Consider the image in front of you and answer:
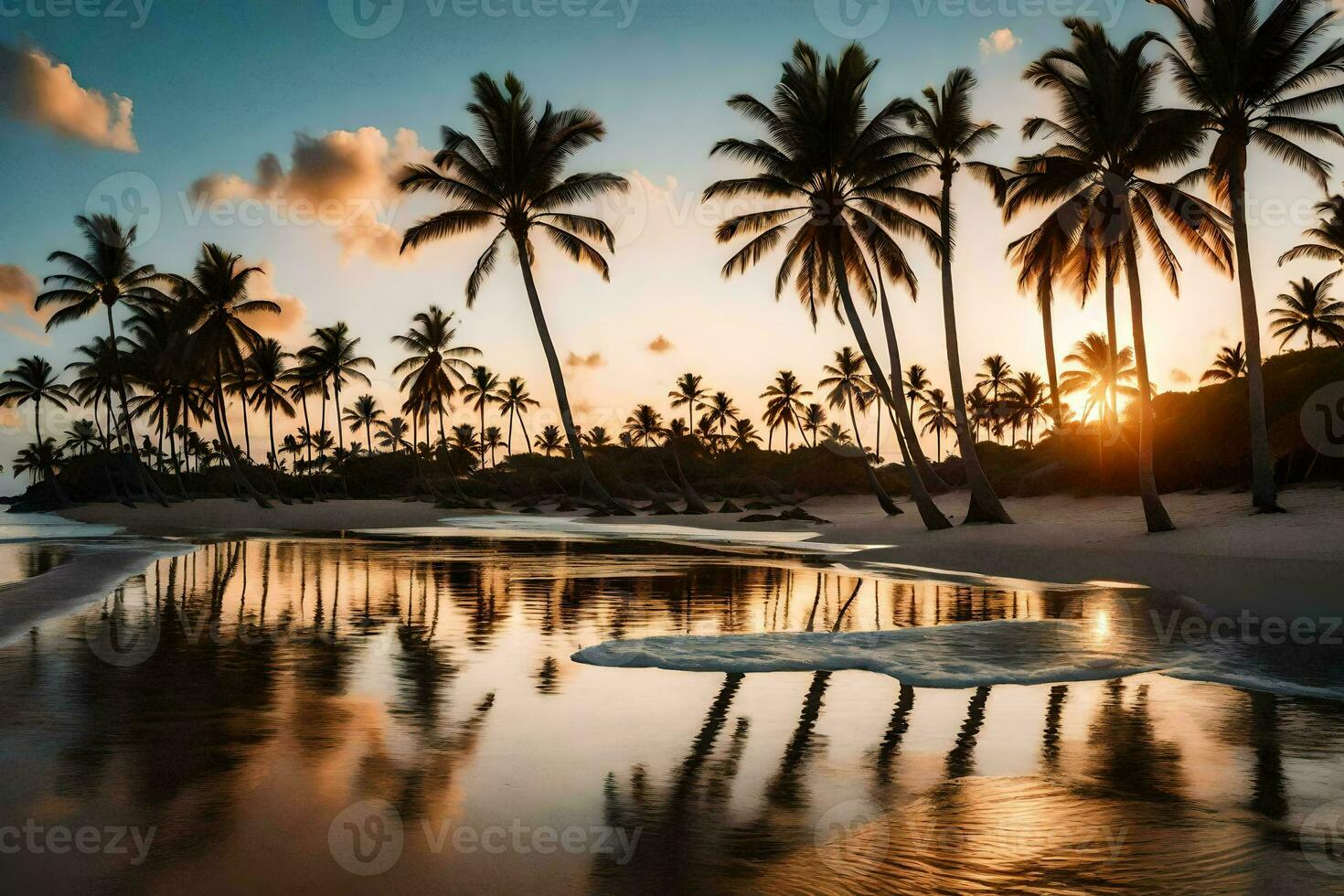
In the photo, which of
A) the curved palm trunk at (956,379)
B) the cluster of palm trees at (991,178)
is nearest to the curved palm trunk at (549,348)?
the cluster of palm trees at (991,178)

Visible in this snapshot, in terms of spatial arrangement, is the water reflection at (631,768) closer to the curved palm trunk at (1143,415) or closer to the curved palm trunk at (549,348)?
the curved palm trunk at (1143,415)

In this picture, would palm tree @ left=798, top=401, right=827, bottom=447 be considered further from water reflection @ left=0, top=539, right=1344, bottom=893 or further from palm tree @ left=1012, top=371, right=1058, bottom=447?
water reflection @ left=0, top=539, right=1344, bottom=893

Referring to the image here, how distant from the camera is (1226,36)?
69.5 feet

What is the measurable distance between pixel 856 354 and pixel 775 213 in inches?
2033

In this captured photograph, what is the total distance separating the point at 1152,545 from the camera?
2052cm

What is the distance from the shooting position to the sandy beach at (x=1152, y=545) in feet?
46.6

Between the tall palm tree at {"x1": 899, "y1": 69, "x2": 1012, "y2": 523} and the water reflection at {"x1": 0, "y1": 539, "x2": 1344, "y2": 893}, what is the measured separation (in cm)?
1813

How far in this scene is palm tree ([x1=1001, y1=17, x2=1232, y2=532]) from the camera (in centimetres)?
2209

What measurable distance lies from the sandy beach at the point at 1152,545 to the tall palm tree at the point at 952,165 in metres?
1.38

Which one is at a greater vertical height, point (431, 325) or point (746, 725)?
point (431, 325)

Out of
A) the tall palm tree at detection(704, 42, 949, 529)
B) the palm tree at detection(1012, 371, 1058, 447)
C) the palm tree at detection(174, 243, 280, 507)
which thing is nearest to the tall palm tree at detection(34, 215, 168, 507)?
the palm tree at detection(174, 243, 280, 507)

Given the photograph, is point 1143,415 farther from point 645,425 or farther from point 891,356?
point 645,425

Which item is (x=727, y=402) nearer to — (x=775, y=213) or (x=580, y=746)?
(x=775, y=213)

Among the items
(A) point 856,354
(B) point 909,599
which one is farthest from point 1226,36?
(A) point 856,354
